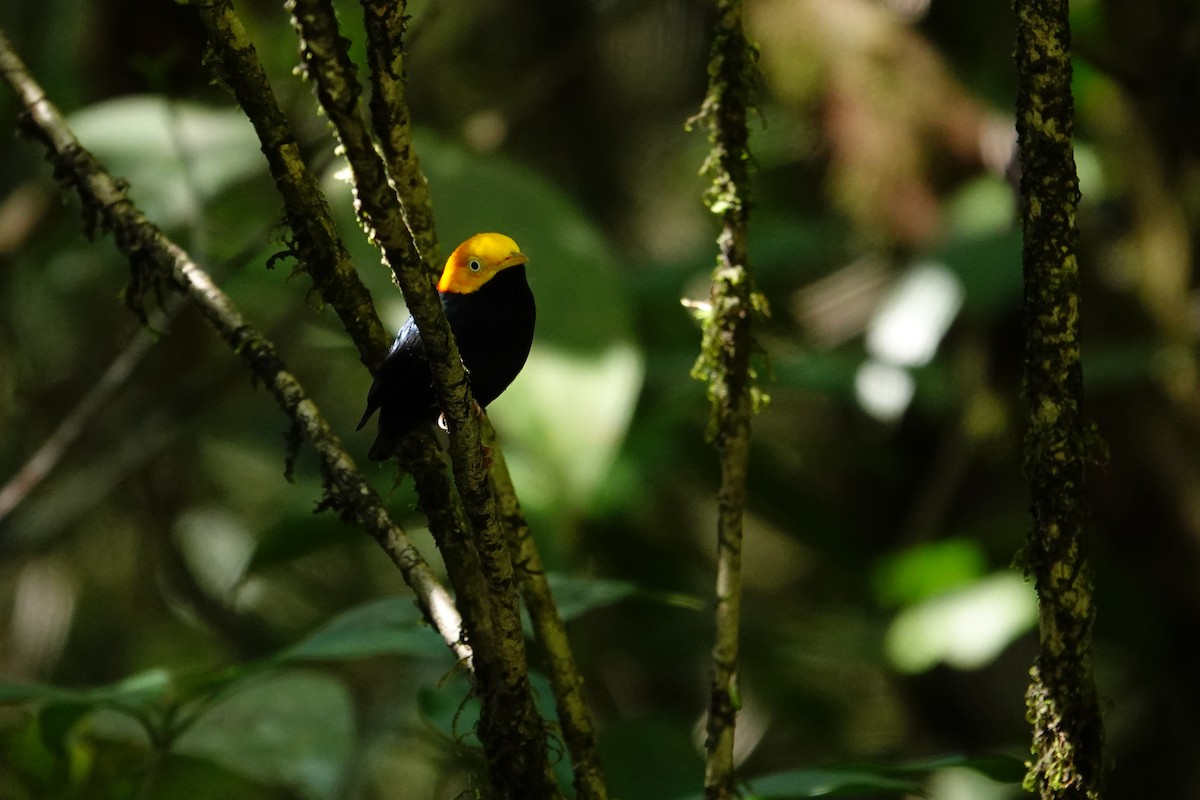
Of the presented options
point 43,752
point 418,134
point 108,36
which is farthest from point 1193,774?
point 108,36

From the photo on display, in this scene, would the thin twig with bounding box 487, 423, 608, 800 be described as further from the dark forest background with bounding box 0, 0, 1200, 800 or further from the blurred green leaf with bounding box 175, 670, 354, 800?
the blurred green leaf with bounding box 175, 670, 354, 800

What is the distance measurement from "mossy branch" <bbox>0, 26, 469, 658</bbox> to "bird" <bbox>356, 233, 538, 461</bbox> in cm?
11

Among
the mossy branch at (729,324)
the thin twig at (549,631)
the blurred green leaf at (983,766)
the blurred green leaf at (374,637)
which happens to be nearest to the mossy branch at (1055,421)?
the blurred green leaf at (983,766)

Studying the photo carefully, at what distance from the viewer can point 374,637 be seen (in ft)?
5.66

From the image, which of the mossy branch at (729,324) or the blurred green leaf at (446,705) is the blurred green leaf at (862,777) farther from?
the blurred green leaf at (446,705)

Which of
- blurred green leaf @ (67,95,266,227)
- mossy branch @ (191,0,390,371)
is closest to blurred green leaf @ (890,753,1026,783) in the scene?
mossy branch @ (191,0,390,371)

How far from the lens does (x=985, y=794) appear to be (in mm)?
4426

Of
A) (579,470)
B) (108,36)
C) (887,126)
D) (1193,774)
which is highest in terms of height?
(887,126)

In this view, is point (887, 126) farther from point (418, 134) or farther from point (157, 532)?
point (157, 532)

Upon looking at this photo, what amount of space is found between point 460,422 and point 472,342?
495 mm

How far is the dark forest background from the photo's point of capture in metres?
2.80

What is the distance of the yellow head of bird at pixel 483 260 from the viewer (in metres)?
1.87

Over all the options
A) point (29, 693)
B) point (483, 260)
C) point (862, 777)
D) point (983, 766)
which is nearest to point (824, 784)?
point (862, 777)

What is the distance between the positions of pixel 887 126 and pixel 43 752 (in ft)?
10.8
